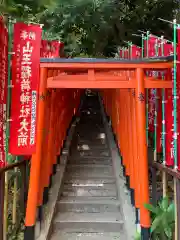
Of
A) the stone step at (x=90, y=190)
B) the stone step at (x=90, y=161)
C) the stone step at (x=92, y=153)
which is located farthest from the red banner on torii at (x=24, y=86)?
the stone step at (x=92, y=153)

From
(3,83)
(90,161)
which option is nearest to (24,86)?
(3,83)

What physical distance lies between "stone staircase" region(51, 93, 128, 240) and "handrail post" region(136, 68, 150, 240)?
882 mm

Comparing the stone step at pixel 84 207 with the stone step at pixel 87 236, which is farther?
the stone step at pixel 84 207

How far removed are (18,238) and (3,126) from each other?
2.13m

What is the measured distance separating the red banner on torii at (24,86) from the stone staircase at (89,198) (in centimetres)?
196

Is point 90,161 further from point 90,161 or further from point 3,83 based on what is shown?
point 3,83

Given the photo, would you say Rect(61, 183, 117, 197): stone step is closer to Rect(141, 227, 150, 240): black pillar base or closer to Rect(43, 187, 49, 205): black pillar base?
Rect(43, 187, 49, 205): black pillar base

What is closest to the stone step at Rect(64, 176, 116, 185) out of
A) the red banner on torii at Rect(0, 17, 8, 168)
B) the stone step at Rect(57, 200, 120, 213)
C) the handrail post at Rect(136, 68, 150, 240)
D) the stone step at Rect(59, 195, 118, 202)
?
the stone step at Rect(59, 195, 118, 202)

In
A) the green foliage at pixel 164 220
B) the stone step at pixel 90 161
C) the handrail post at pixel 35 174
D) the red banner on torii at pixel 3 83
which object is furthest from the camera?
the stone step at pixel 90 161

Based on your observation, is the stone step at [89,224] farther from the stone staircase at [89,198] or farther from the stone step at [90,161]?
the stone step at [90,161]

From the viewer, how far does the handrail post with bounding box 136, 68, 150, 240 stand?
4340 millimetres

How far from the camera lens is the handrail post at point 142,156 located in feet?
14.2

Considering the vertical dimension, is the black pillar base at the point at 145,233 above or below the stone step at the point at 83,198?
below

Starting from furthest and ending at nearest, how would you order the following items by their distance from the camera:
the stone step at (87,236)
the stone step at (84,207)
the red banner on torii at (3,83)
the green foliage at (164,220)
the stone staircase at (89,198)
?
the stone step at (84,207) < the stone staircase at (89,198) < the stone step at (87,236) < the green foliage at (164,220) < the red banner on torii at (3,83)
